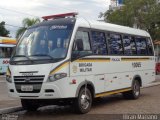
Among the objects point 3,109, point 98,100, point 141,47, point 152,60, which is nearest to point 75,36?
point 3,109

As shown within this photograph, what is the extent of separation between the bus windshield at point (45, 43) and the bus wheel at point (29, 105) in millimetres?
1428

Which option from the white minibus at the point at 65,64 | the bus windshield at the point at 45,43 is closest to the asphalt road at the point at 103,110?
the white minibus at the point at 65,64

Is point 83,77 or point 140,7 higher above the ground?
point 140,7

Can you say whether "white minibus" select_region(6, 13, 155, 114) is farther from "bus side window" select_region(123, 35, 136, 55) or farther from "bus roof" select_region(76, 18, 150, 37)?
"bus side window" select_region(123, 35, 136, 55)

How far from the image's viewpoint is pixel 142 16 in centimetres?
3622

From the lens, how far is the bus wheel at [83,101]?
12148mm

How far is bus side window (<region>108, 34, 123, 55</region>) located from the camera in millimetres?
14516

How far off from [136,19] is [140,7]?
1120 millimetres

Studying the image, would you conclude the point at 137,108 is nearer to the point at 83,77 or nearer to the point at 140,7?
the point at 83,77

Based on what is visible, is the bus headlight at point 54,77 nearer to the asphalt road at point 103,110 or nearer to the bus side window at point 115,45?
the asphalt road at point 103,110

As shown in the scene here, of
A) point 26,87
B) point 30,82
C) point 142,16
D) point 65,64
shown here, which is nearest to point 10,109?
point 26,87

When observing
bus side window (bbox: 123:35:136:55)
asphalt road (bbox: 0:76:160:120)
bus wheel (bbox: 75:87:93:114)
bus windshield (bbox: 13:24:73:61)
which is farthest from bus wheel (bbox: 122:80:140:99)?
bus windshield (bbox: 13:24:73:61)

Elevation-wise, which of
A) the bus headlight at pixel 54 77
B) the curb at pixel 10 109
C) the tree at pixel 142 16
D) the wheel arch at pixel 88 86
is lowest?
the curb at pixel 10 109

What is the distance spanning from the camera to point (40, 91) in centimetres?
1170
